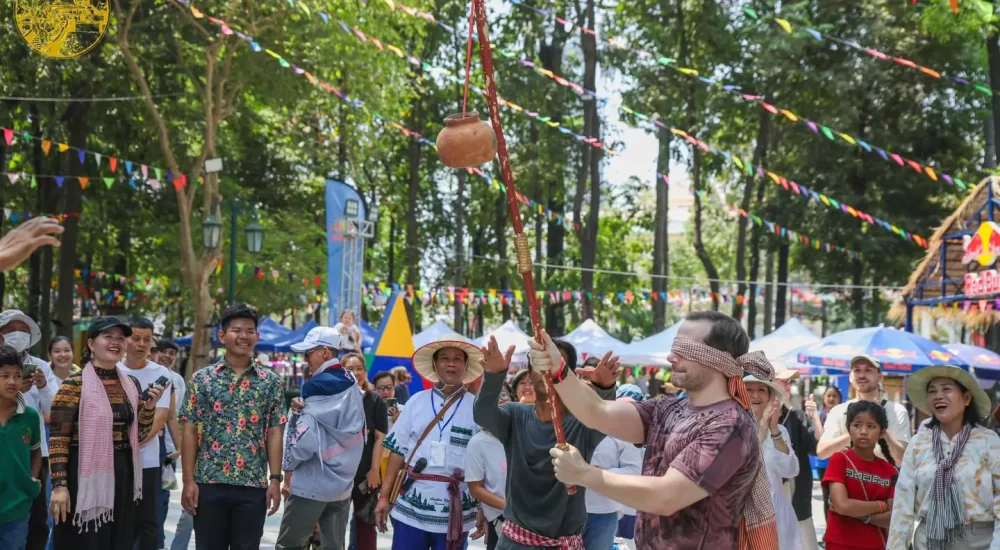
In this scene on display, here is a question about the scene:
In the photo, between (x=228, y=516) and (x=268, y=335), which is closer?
→ (x=228, y=516)

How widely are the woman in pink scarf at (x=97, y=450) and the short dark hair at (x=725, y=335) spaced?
4.17 m

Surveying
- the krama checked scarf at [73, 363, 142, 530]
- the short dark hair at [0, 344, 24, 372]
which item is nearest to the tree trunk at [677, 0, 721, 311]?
the krama checked scarf at [73, 363, 142, 530]

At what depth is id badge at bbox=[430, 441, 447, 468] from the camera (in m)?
7.26

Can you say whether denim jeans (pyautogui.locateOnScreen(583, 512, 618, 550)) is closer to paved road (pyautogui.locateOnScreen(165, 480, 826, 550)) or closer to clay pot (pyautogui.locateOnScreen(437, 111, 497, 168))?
clay pot (pyautogui.locateOnScreen(437, 111, 497, 168))

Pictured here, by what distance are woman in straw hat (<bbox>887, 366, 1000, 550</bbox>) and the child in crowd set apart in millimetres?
4915

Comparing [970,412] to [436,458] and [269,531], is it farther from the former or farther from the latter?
[269,531]

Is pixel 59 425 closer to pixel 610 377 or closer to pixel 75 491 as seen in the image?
pixel 75 491

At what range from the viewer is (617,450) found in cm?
748

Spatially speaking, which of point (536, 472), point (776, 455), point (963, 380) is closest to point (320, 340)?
point (536, 472)

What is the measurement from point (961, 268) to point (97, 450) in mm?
16428

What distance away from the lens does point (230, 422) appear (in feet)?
23.3

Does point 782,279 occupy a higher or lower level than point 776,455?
higher

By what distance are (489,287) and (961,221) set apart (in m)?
24.8

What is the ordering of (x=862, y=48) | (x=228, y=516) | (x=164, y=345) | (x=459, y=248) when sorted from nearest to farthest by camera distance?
(x=228, y=516) < (x=164, y=345) < (x=862, y=48) < (x=459, y=248)
